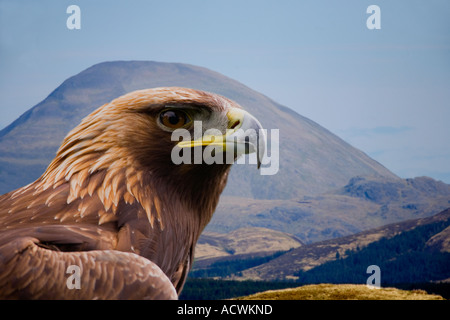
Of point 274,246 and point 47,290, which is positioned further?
point 274,246

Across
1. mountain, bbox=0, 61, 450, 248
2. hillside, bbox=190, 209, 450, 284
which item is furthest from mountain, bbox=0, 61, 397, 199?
hillside, bbox=190, 209, 450, 284

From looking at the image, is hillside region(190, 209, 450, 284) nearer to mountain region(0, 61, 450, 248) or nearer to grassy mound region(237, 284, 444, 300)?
mountain region(0, 61, 450, 248)

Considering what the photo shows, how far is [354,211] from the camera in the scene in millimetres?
145500

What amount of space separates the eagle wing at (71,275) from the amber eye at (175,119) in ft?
3.92

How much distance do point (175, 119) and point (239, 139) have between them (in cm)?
55

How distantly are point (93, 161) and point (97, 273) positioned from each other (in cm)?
111

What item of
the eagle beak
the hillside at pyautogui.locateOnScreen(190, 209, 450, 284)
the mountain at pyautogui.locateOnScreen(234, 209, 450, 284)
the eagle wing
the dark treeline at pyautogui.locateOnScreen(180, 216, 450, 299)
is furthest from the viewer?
the hillside at pyautogui.locateOnScreen(190, 209, 450, 284)

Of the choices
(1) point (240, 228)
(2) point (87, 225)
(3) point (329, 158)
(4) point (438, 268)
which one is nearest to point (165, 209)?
(2) point (87, 225)

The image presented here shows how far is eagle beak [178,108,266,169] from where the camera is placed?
4012mm

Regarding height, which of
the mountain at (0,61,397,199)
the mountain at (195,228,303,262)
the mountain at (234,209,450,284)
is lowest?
the mountain at (195,228,303,262)

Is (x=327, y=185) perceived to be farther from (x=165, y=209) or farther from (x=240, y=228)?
(x=165, y=209)

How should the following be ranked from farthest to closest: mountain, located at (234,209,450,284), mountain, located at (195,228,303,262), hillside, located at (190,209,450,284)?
mountain, located at (195,228,303,262) < hillside, located at (190,209,450,284) < mountain, located at (234,209,450,284)

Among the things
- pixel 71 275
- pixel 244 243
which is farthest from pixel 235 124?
pixel 244 243

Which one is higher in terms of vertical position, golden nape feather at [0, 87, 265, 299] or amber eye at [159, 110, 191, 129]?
amber eye at [159, 110, 191, 129]
